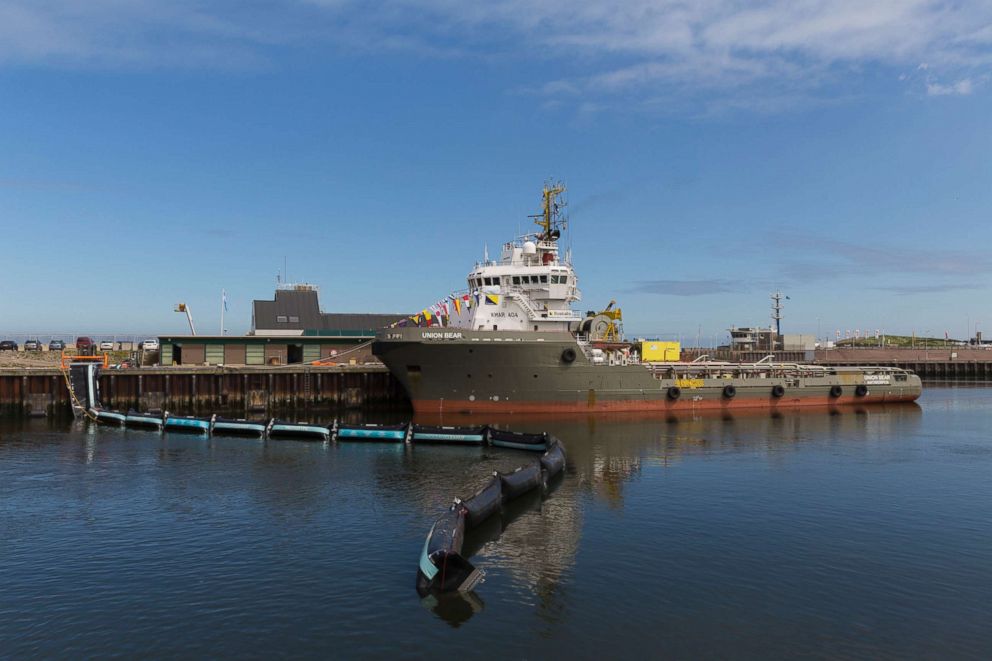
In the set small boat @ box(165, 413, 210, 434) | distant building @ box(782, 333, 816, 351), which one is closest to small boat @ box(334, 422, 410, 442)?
small boat @ box(165, 413, 210, 434)

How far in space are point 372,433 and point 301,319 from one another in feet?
104

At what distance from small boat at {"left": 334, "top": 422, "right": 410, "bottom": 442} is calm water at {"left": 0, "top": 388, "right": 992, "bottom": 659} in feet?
8.20

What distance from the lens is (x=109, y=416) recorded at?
3988cm

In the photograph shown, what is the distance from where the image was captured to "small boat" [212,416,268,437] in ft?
118

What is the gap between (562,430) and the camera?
37.8 metres

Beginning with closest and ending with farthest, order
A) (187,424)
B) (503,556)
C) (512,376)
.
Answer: (503,556)
(187,424)
(512,376)

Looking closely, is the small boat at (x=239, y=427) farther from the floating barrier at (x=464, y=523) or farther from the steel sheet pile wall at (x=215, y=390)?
the floating barrier at (x=464, y=523)

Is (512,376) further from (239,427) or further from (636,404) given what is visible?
(239,427)

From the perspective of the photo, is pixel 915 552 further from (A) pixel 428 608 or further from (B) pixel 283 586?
(B) pixel 283 586

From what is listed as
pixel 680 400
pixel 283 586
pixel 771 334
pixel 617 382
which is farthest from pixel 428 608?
pixel 771 334

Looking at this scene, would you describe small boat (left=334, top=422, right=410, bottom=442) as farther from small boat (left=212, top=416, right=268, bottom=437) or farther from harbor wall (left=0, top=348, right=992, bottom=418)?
harbor wall (left=0, top=348, right=992, bottom=418)

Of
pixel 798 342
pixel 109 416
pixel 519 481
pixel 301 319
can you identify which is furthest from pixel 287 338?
pixel 798 342

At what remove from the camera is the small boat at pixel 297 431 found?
35.0 metres

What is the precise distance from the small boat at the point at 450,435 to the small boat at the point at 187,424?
40.5 ft
